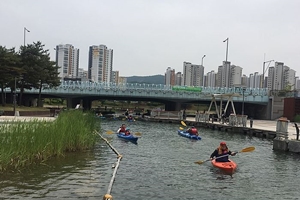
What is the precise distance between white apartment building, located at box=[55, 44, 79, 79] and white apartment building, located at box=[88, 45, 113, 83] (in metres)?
7.27

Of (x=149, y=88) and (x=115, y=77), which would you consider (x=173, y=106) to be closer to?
(x=149, y=88)

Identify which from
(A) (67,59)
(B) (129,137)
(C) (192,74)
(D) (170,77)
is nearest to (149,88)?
(B) (129,137)

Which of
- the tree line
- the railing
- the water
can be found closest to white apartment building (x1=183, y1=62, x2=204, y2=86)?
the railing

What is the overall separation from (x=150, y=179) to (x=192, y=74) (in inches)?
4951

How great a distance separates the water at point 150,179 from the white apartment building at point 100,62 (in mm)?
135981

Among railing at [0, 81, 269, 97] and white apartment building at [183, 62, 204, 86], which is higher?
white apartment building at [183, 62, 204, 86]

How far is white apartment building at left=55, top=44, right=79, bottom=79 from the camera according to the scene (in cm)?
15150

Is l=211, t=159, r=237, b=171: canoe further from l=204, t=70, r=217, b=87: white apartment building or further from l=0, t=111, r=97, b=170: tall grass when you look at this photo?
l=204, t=70, r=217, b=87: white apartment building

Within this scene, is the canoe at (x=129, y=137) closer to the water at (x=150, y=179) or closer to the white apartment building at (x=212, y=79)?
the water at (x=150, y=179)

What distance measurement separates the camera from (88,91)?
6912 centimetres

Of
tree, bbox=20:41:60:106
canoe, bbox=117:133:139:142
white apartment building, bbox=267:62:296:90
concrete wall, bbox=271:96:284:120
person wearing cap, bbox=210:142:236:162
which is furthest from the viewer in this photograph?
white apartment building, bbox=267:62:296:90

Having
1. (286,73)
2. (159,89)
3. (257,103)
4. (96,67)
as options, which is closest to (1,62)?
(159,89)

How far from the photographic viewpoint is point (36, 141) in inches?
551

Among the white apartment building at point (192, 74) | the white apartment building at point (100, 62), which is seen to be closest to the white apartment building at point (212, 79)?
the white apartment building at point (192, 74)
